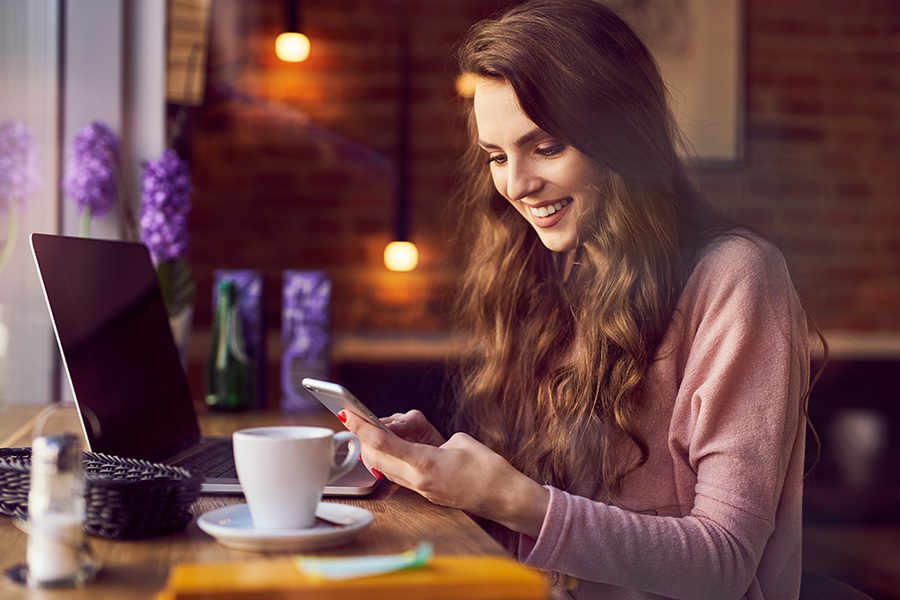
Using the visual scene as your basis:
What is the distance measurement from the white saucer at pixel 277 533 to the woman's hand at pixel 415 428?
35 cm

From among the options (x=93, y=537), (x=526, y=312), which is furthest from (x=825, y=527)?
(x=93, y=537)

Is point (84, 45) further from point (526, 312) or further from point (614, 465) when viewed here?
point (614, 465)

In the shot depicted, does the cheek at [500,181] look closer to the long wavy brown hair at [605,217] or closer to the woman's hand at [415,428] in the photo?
the long wavy brown hair at [605,217]

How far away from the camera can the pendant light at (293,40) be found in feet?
9.81

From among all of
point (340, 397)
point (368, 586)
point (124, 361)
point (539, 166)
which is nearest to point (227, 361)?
point (124, 361)

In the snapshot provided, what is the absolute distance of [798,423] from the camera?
1048 mm

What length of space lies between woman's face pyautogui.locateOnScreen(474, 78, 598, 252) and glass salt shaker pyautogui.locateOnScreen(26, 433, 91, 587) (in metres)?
0.67

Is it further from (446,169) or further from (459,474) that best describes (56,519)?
(446,169)

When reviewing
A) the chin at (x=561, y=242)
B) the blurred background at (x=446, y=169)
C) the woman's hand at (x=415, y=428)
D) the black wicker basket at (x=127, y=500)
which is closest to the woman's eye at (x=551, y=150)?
the chin at (x=561, y=242)

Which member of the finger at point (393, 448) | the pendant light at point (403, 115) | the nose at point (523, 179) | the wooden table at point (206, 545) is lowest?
the wooden table at point (206, 545)

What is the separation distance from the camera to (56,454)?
654 mm

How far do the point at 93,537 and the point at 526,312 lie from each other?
77cm

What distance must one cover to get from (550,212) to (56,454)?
72cm

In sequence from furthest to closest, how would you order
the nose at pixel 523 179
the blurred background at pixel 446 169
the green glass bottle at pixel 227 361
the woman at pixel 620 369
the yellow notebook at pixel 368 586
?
1. the blurred background at pixel 446 169
2. the green glass bottle at pixel 227 361
3. the nose at pixel 523 179
4. the woman at pixel 620 369
5. the yellow notebook at pixel 368 586
